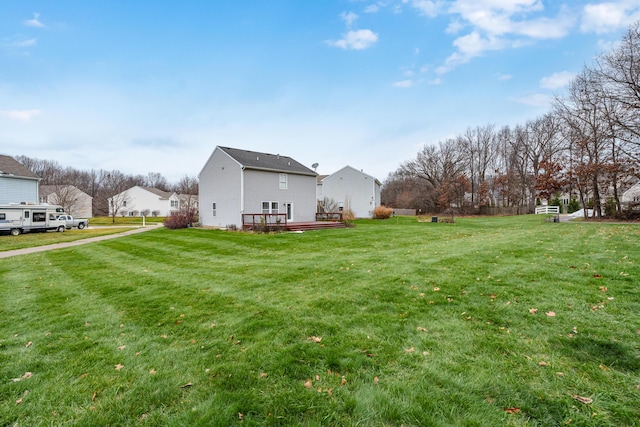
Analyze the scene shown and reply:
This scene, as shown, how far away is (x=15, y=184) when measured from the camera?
24.3 metres

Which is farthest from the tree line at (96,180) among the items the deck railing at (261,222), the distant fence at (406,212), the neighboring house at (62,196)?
the distant fence at (406,212)

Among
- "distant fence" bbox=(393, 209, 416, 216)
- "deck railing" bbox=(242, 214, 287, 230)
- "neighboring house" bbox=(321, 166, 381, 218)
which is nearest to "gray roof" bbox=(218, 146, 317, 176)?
"deck railing" bbox=(242, 214, 287, 230)

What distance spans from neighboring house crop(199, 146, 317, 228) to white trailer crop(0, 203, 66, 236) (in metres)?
12.7

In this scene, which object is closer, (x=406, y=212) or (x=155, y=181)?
(x=406, y=212)

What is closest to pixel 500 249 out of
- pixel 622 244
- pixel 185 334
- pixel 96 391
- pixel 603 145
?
pixel 622 244

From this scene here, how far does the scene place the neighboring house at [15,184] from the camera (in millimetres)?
23484

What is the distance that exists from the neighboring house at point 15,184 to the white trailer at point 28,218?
318 cm

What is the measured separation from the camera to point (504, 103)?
20234 mm

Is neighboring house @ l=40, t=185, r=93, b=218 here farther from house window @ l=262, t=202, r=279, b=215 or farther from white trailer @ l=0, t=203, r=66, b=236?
house window @ l=262, t=202, r=279, b=215

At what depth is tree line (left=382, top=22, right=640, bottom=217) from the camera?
18219 millimetres

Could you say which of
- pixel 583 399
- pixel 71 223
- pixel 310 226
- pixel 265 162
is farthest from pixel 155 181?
pixel 583 399

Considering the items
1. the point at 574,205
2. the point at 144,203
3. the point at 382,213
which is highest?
the point at 144,203

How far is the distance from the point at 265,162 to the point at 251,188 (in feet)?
10.2

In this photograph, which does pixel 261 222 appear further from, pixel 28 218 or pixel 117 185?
pixel 117 185
